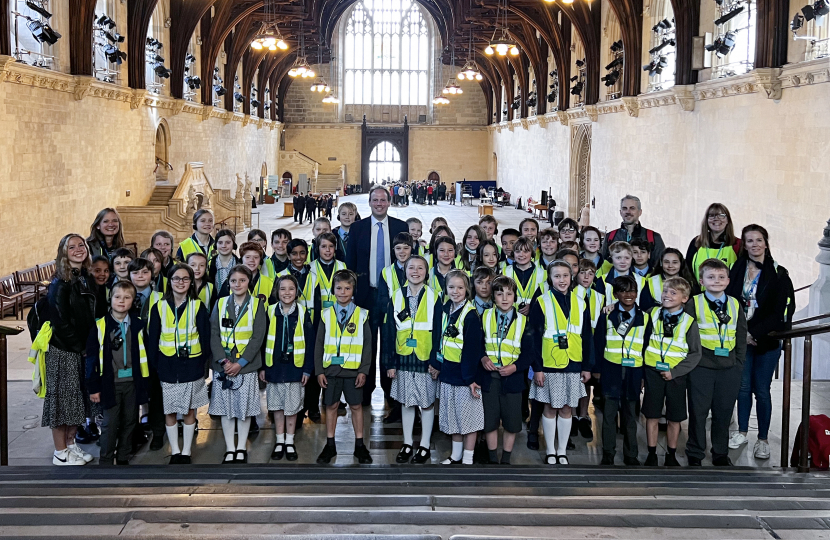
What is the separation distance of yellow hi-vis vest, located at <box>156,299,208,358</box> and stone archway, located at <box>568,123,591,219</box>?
21.1 meters

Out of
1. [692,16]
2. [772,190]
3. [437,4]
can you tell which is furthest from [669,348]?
[437,4]

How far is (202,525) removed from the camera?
3.29 meters

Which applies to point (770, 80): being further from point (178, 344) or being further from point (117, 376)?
point (117, 376)

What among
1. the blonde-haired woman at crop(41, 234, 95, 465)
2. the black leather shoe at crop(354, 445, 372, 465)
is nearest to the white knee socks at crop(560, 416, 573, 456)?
the black leather shoe at crop(354, 445, 372, 465)

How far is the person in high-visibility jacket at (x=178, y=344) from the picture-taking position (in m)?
5.20

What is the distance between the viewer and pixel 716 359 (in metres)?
5.14

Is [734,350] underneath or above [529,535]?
above

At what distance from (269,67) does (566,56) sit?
1730cm

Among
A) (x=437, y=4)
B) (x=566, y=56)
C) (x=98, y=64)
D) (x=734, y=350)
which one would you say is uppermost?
(x=437, y=4)

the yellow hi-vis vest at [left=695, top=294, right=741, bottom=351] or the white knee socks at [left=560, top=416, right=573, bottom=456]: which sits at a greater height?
the yellow hi-vis vest at [left=695, top=294, right=741, bottom=351]

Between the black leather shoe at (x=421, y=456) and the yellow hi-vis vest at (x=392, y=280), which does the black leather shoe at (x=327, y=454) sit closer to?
the black leather shoe at (x=421, y=456)

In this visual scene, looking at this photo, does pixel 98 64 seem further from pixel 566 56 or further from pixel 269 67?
pixel 269 67

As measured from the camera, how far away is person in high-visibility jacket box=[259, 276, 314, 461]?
5.34 metres

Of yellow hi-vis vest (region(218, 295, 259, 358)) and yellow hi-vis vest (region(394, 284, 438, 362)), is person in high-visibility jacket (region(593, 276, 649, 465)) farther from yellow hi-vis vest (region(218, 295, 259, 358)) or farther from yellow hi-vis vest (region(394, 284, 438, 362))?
yellow hi-vis vest (region(218, 295, 259, 358))
